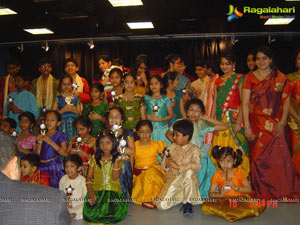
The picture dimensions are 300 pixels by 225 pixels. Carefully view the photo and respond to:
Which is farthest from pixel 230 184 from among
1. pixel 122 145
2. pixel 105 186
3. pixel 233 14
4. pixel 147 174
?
pixel 233 14

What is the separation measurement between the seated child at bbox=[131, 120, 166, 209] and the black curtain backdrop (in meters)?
4.04

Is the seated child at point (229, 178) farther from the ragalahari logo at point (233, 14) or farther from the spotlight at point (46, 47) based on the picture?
the spotlight at point (46, 47)

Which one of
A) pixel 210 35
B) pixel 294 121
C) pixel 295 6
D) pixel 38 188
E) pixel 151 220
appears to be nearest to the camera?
pixel 38 188

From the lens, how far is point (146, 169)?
3416mm

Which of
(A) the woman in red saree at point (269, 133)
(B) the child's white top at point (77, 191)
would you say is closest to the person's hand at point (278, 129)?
(A) the woman in red saree at point (269, 133)

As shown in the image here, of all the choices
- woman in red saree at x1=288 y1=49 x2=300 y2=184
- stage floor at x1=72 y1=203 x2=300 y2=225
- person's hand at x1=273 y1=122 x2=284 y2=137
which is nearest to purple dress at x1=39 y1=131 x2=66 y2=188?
stage floor at x1=72 y1=203 x2=300 y2=225

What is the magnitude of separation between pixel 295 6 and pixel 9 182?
5607 millimetres

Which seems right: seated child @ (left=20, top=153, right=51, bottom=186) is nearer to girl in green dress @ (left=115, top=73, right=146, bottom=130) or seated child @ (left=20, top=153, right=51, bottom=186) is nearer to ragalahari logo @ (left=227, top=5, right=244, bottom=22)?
girl in green dress @ (left=115, top=73, right=146, bottom=130)

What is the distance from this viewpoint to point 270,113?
3.43m

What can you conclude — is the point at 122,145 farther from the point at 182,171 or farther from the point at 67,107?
the point at 67,107

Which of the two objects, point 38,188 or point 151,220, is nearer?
point 38,188

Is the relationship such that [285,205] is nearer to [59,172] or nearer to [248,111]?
[248,111]

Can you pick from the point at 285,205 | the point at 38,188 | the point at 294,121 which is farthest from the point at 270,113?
the point at 38,188

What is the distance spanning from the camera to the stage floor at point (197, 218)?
2.68 m
